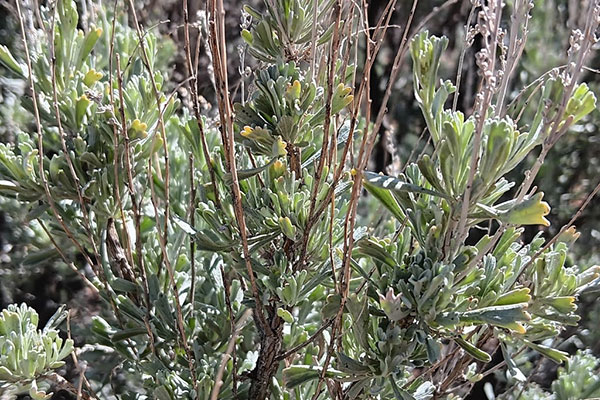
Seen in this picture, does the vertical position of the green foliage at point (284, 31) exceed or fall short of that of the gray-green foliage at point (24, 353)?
it exceeds it

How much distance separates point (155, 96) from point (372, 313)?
0.51 metres

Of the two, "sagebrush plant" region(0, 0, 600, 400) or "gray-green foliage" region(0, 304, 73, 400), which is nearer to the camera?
"sagebrush plant" region(0, 0, 600, 400)

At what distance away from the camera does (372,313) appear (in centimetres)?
85

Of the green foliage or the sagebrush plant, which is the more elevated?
the green foliage

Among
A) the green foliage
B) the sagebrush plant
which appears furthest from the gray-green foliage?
the green foliage

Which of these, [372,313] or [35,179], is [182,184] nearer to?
[35,179]

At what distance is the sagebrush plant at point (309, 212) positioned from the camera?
77cm

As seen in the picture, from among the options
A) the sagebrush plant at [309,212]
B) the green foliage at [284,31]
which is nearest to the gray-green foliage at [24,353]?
the sagebrush plant at [309,212]

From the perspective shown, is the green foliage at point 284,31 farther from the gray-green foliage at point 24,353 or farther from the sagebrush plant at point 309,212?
the gray-green foliage at point 24,353

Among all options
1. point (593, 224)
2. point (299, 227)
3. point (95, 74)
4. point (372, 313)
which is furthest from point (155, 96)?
point (593, 224)

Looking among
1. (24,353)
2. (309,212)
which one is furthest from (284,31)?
(24,353)

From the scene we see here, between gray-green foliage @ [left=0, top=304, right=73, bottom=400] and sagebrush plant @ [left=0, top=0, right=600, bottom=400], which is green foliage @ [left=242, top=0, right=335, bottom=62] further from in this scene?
gray-green foliage @ [left=0, top=304, right=73, bottom=400]

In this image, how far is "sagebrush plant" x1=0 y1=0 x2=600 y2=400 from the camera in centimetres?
77

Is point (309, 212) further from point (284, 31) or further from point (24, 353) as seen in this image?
point (24, 353)
